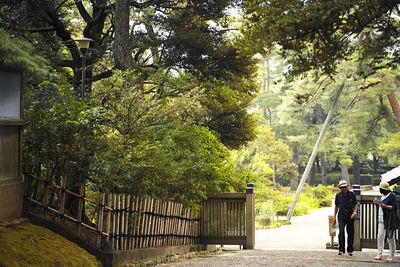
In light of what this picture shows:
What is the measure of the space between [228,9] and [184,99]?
4.26 meters

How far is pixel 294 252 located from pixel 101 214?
6.52 m

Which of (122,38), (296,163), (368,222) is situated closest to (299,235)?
(368,222)

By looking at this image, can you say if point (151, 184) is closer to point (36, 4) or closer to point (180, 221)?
point (180, 221)

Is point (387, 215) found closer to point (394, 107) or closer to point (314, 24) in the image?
point (314, 24)

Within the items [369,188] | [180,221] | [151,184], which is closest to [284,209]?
[369,188]

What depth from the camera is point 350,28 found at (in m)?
8.53

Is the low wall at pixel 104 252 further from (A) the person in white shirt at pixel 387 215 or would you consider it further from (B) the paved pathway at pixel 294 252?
(A) the person in white shirt at pixel 387 215

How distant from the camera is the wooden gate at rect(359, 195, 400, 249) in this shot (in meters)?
14.2

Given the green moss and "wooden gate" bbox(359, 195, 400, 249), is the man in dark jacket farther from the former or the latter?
the green moss

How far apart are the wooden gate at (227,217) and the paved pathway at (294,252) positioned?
0.52 meters

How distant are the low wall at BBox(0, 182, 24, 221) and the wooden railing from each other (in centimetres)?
16

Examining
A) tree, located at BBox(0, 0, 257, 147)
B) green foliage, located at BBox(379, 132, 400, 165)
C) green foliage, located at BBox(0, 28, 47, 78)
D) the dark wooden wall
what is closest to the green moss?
the dark wooden wall

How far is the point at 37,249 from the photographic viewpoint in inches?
272

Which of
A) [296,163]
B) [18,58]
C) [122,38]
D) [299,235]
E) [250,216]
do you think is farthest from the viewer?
[296,163]
